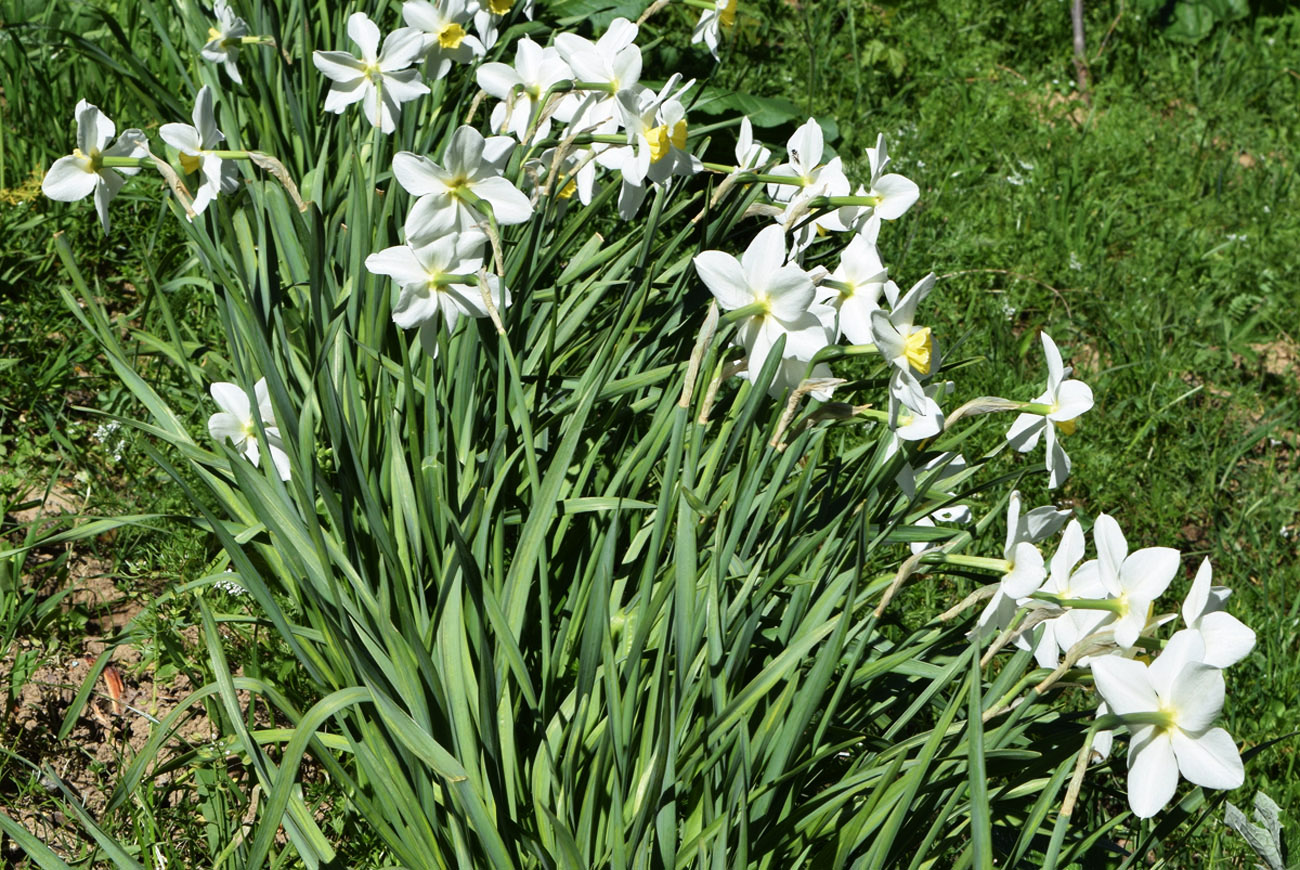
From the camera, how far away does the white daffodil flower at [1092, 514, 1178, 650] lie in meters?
1.12

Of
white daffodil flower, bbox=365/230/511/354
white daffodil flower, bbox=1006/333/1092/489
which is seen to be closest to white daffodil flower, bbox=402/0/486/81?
white daffodil flower, bbox=365/230/511/354

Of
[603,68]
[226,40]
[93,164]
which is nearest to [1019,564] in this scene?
[603,68]

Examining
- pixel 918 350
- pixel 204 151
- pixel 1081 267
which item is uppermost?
pixel 204 151

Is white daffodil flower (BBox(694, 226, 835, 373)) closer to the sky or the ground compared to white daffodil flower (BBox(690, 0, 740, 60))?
closer to the ground

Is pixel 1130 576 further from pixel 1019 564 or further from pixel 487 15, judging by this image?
pixel 487 15

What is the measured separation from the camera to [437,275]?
1333mm

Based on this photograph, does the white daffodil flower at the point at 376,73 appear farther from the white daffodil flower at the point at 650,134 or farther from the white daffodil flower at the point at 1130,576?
the white daffodil flower at the point at 1130,576

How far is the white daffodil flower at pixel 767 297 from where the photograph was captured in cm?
122

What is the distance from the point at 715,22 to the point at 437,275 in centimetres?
71

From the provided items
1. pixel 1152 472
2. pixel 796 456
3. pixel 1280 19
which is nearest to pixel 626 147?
pixel 796 456

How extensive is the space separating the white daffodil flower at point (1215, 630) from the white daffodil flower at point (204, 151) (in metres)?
1.29

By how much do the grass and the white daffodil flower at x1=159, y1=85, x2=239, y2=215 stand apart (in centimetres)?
25

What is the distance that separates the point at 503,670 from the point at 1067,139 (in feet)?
10.3

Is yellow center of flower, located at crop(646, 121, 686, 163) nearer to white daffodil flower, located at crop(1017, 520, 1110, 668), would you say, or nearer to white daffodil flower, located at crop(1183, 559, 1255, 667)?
white daffodil flower, located at crop(1017, 520, 1110, 668)
